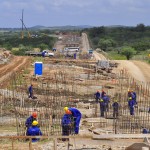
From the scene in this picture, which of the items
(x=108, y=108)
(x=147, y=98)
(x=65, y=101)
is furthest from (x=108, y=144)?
(x=147, y=98)

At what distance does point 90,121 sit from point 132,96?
3.51 metres

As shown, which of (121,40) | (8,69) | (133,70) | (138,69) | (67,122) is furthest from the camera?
(121,40)

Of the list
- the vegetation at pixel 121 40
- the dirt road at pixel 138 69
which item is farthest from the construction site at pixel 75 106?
the vegetation at pixel 121 40

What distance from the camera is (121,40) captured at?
354 ft

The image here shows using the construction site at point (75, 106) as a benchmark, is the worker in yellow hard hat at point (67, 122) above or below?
above

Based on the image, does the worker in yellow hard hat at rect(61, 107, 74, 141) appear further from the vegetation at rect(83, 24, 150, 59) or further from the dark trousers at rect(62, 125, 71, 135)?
the vegetation at rect(83, 24, 150, 59)

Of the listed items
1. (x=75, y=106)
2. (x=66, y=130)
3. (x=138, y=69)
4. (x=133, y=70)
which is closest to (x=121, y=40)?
(x=138, y=69)

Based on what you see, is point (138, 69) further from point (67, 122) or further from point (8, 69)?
point (67, 122)

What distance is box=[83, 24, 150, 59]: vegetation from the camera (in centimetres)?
7442

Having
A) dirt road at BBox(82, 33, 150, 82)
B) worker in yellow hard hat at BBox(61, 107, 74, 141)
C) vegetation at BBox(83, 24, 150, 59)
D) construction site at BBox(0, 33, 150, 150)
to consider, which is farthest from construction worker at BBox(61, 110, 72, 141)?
vegetation at BBox(83, 24, 150, 59)

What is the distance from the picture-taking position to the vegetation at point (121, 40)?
74.4m

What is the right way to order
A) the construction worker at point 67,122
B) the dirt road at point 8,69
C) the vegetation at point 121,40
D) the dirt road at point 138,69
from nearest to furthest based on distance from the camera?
the construction worker at point 67,122
the dirt road at point 8,69
the dirt road at point 138,69
the vegetation at point 121,40

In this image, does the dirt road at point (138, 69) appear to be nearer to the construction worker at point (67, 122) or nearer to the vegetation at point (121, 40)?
the vegetation at point (121, 40)

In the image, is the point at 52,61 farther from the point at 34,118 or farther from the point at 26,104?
the point at 34,118
